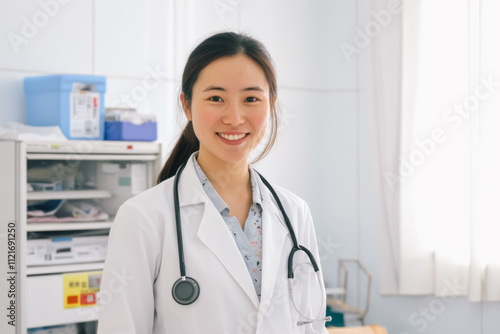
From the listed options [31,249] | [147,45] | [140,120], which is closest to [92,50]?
[147,45]

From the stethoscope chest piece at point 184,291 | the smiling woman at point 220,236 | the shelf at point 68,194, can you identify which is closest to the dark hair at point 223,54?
the smiling woman at point 220,236

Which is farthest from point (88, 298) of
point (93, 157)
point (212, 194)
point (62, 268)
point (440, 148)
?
point (440, 148)

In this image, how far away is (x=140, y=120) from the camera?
2.85 m

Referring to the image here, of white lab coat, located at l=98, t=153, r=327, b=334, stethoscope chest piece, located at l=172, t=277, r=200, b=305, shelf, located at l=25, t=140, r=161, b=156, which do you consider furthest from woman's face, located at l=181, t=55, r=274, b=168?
shelf, located at l=25, t=140, r=161, b=156

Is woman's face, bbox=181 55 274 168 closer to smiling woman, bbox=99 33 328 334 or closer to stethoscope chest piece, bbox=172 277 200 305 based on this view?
smiling woman, bbox=99 33 328 334

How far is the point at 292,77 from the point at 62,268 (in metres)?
1.85

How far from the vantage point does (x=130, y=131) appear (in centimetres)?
281

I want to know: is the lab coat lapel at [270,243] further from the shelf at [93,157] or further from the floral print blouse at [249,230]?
the shelf at [93,157]
